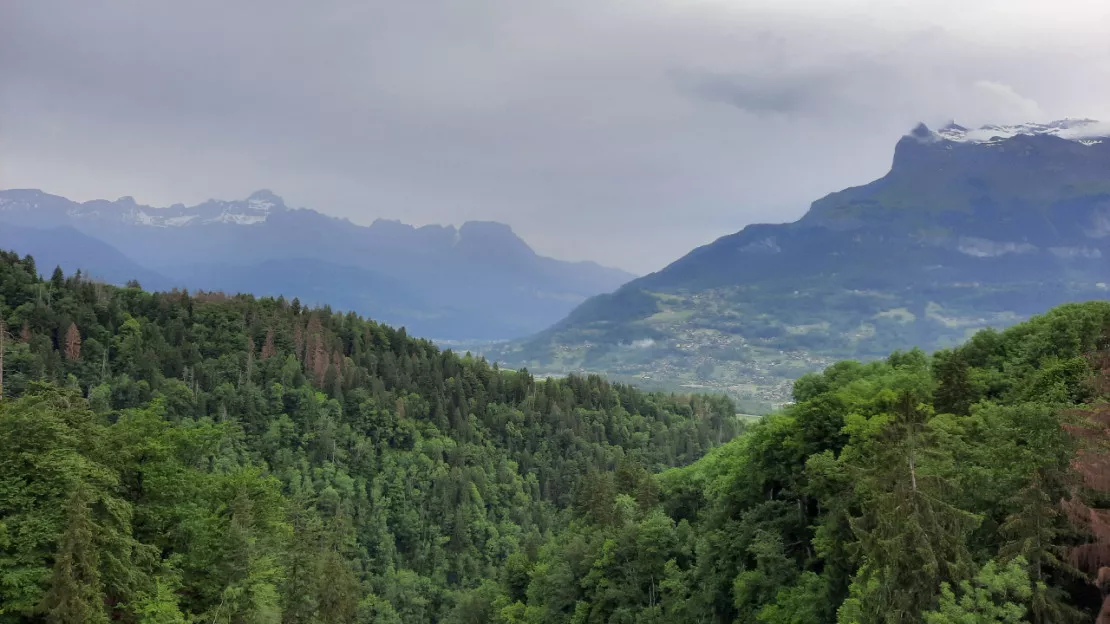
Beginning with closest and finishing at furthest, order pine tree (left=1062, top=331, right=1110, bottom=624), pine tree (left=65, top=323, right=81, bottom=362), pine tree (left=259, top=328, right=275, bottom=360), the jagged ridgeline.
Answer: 1. pine tree (left=1062, top=331, right=1110, bottom=624)
2. the jagged ridgeline
3. pine tree (left=65, top=323, right=81, bottom=362)
4. pine tree (left=259, top=328, right=275, bottom=360)

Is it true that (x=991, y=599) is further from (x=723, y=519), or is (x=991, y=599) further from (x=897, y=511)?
(x=723, y=519)

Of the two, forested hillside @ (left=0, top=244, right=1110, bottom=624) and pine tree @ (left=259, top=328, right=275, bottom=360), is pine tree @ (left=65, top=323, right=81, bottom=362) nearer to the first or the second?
forested hillside @ (left=0, top=244, right=1110, bottom=624)

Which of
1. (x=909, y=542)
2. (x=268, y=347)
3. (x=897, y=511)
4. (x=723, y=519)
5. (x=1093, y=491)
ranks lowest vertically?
(x=723, y=519)

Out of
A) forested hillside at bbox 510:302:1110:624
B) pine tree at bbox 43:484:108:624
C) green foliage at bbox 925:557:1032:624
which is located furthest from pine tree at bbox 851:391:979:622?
pine tree at bbox 43:484:108:624

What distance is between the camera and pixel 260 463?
126 metres

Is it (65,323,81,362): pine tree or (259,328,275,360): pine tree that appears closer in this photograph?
(65,323,81,362): pine tree

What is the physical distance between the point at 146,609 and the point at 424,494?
11224cm

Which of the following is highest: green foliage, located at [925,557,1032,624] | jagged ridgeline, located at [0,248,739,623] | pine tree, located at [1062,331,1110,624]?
pine tree, located at [1062,331,1110,624]

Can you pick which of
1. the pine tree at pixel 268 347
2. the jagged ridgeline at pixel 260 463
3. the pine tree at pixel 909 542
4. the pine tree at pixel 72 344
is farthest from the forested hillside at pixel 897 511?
the pine tree at pixel 72 344

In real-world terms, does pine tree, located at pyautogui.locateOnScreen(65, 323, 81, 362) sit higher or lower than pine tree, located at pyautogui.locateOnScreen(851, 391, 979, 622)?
lower

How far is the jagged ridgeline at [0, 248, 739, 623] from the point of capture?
3525cm

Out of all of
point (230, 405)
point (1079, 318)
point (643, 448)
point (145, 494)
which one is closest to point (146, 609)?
A: point (145, 494)

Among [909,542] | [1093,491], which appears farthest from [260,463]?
[1093,491]

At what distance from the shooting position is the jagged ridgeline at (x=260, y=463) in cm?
3525
